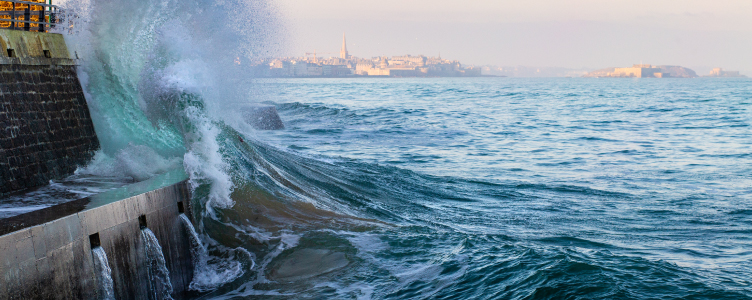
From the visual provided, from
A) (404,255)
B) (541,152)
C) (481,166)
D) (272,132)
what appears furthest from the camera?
(272,132)

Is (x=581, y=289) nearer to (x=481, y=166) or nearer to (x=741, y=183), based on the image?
(x=741, y=183)

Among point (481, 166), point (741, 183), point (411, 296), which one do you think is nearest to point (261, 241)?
point (411, 296)

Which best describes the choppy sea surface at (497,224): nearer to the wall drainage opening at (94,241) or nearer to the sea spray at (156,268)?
the sea spray at (156,268)

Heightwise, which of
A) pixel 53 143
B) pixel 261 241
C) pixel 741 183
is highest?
pixel 53 143

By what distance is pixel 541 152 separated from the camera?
52.8ft

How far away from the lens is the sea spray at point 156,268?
16.8 feet

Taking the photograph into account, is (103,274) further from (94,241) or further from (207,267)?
(207,267)

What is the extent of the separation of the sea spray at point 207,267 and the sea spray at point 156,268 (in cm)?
43

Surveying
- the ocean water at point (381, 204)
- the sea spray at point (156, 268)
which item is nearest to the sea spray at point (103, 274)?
the sea spray at point (156, 268)

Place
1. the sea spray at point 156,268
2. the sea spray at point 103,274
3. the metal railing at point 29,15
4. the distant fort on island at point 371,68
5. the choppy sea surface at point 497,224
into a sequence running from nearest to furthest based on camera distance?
the sea spray at point 103,274 → the sea spray at point 156,268 → the choppy sea surface at point 497,224 → the metal railing at point 29,15 → the distant fort on island at point 371,68

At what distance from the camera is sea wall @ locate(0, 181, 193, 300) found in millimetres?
3803

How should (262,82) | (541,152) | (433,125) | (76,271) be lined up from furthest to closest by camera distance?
(433,125)
(262,82)
(541,152)
(76,271)

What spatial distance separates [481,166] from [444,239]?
6.93m

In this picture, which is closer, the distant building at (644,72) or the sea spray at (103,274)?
the sea spray at (103,274)
